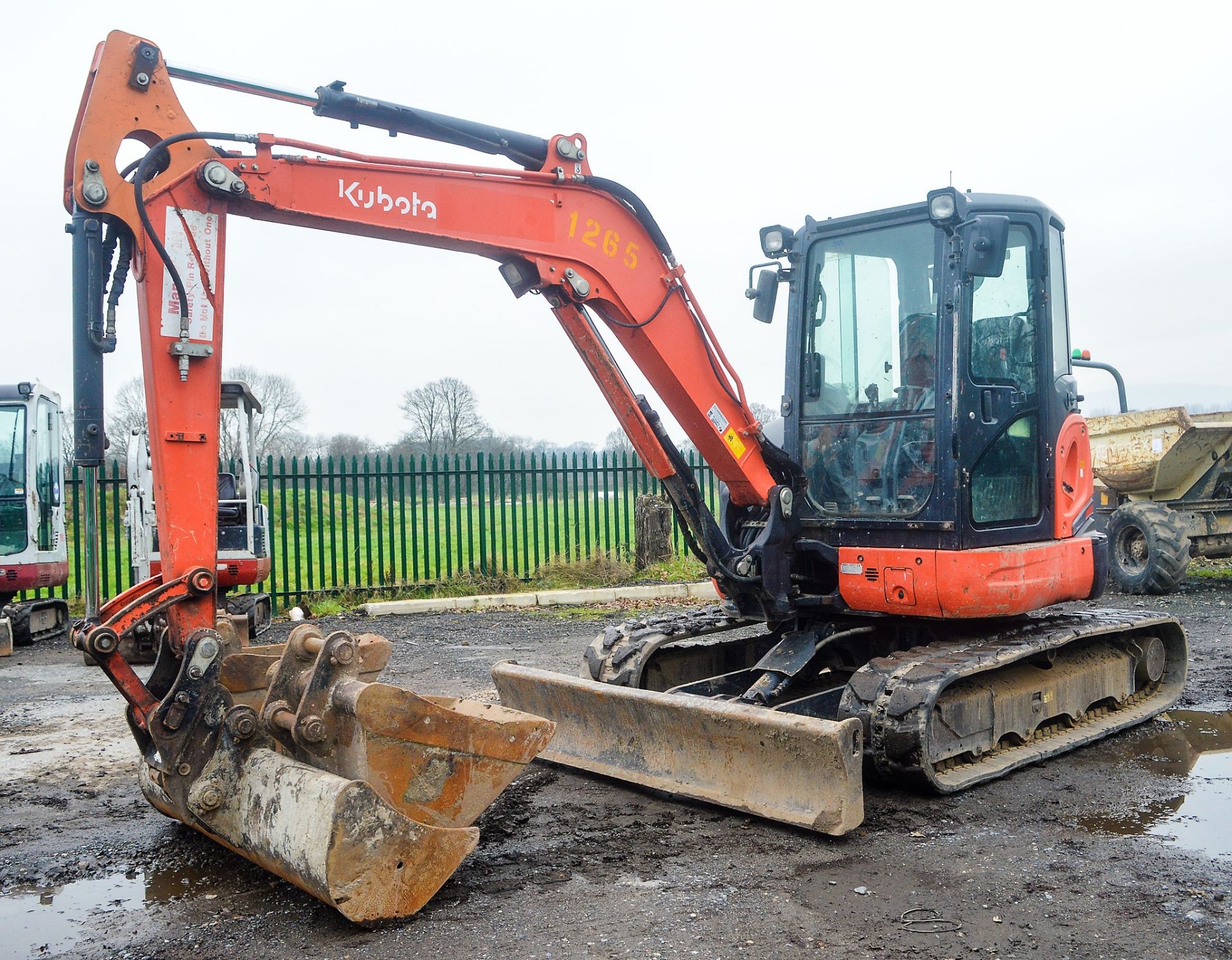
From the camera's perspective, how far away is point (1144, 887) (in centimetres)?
409

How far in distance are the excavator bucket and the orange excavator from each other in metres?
0.01

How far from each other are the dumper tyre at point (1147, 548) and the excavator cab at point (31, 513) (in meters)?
12.1

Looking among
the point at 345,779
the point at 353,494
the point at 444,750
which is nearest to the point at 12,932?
the point at 345,779

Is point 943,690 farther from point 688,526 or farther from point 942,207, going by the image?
point 942,207

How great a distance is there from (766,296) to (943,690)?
95.3 inches

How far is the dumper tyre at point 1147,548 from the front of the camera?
39.6 feet

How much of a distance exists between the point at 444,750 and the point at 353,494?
10.2 meters

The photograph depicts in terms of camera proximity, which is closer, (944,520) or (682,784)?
(682,784)

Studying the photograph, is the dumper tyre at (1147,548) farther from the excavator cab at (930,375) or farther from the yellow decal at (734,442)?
the yellow decal at (734,442)

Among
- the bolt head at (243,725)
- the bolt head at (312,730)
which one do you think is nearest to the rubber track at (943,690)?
the bolt head at (312,730)

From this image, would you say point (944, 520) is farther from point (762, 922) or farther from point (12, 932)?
point (12, 932)

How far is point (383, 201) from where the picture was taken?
15.5ft

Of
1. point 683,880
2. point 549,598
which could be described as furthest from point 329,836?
point 549,598

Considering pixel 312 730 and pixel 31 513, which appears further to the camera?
pixel 31 513
